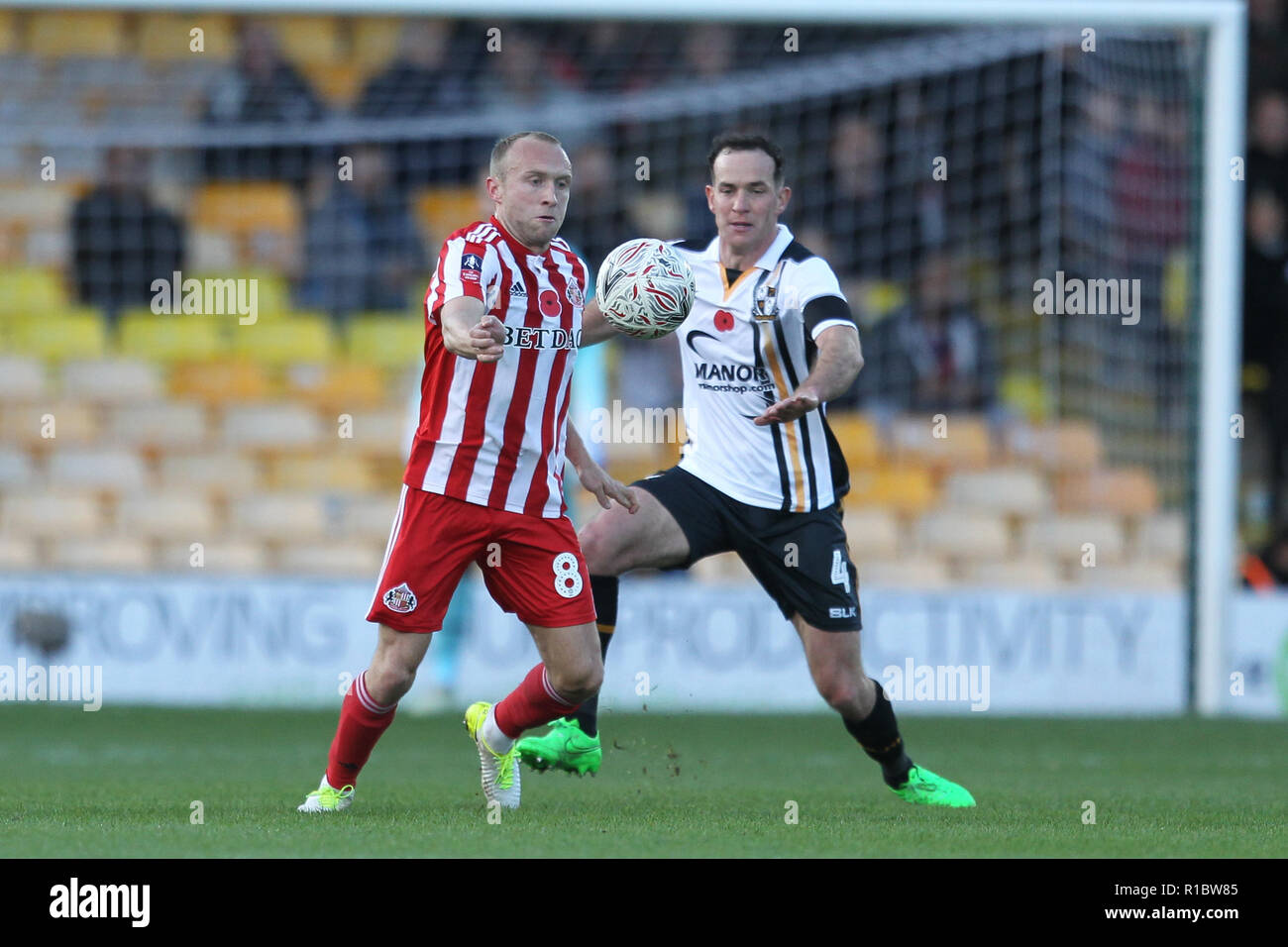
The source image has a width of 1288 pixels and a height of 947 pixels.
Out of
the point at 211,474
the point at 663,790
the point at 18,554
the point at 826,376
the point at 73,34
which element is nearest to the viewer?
the point at 826,376

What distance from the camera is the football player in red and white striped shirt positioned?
562 cm

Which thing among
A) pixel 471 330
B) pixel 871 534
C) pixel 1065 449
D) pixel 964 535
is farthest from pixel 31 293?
pixel 471 330

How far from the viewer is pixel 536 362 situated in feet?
18.9

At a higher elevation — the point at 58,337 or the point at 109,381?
the point at 58,337

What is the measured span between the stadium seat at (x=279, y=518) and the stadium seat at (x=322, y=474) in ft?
0.58

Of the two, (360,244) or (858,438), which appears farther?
(360,244)

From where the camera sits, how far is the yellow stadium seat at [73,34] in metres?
13.9

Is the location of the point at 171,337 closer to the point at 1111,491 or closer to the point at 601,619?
the point at 1111,491

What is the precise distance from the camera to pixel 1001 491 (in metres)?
13.1

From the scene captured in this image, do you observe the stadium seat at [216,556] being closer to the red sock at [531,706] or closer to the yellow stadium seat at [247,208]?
the yellow stadium seat at [247,208]

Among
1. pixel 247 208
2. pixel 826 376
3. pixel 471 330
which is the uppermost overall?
pixel 247 208

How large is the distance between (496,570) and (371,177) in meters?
8.20

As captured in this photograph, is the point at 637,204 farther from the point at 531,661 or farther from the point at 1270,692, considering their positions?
the point at 1270,692

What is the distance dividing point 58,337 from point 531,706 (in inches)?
334
